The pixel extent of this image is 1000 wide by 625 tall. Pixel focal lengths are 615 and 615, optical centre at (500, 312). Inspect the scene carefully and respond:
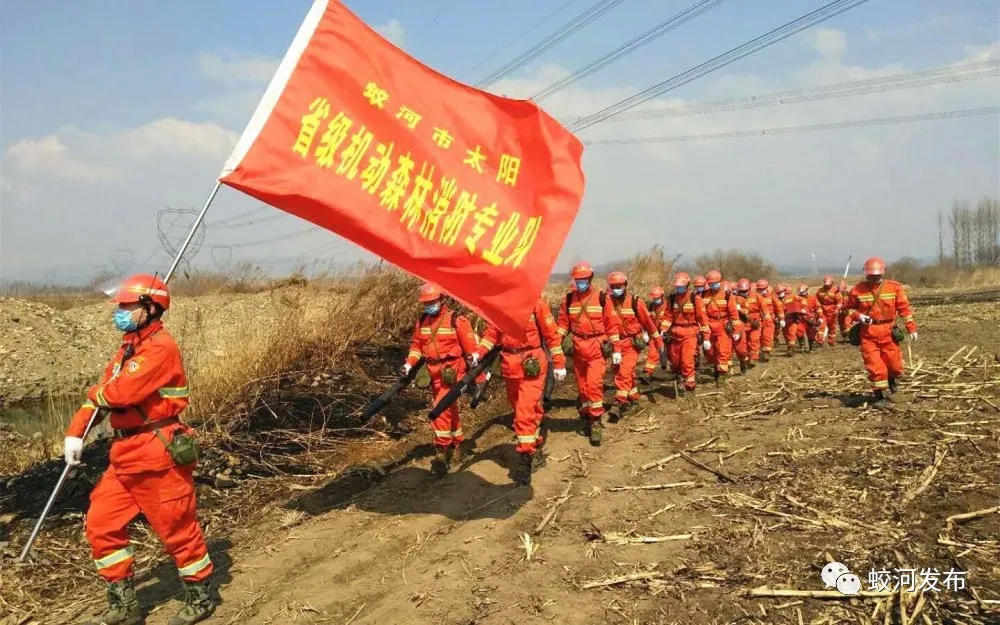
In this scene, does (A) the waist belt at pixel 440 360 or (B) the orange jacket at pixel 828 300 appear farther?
(B) the orange jacket at pixel 828 300

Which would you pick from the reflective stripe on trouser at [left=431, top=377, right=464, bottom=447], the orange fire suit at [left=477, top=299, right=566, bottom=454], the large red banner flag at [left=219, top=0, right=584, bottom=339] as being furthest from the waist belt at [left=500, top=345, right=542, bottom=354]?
the large red banner flag at [left=219, top=0, right=584, bottom=339]

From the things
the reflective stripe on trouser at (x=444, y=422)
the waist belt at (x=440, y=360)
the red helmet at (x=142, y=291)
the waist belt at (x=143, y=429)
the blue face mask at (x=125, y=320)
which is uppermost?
the red helmet at (x=142, y=291)

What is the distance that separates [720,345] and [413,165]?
10078mm

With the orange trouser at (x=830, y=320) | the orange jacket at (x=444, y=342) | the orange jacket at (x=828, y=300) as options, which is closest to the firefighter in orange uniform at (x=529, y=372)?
the orange jacket at (x=444, y=342)

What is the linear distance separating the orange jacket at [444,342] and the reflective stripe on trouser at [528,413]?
3.22 feet

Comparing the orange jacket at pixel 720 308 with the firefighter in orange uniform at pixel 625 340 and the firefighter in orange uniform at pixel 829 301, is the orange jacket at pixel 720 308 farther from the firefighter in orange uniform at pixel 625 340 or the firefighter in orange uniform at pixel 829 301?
the firefighter in orange uniform at pixel 829 301

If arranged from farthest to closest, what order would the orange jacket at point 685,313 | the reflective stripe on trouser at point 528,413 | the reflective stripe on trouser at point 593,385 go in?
1. the orange jacket at point 685,313
2. the reflective stripe on trouser at point 593,385
3. the reflective stripe on trouser at point 528,413

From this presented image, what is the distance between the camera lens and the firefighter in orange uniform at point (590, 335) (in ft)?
30.6

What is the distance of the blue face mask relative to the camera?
4.69 m

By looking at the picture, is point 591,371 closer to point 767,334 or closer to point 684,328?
point 684,328

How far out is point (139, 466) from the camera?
4543mm

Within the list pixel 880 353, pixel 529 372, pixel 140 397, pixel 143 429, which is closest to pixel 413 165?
pixel 140 397

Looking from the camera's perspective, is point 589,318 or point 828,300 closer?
point 589,318

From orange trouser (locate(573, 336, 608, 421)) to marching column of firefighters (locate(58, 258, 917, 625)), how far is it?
16mm
